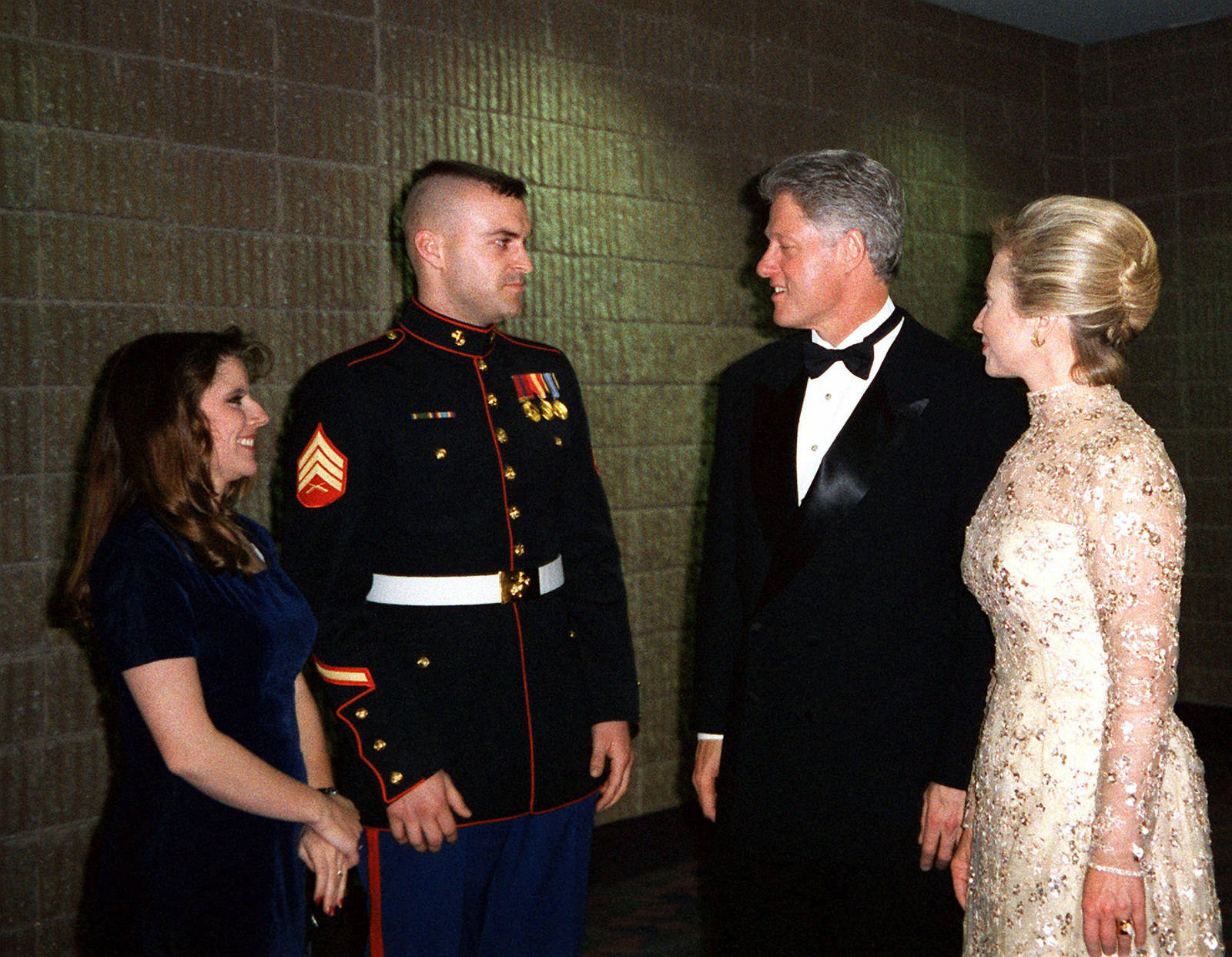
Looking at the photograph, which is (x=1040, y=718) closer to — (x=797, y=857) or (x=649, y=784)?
(x=797, y=857)

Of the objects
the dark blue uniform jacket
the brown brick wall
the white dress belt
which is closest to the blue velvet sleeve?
the dark blue uniform jacket

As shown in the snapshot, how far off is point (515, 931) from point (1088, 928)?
922 mm


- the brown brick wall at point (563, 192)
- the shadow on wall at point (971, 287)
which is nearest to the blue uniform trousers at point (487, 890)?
the brown brick wall at point (563, 192)

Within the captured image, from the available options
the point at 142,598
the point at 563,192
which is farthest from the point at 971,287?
the point at 142,598

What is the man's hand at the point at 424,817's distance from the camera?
193cm

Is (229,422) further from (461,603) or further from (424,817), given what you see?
(424,817)

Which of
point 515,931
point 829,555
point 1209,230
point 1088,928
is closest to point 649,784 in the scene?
point 515,931

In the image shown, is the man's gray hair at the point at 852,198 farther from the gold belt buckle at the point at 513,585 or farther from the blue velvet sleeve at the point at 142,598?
the blue velvet sleeve at the point at 142,598

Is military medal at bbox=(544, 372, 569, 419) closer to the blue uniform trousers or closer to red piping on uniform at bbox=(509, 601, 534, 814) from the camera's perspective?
red piping on uniform at bbox=(509, 601, 534, 814)

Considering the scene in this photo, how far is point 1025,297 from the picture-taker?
5.44 ft

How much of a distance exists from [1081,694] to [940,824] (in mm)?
346

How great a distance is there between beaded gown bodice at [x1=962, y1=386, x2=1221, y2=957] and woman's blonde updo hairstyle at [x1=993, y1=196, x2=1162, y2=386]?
6 cm

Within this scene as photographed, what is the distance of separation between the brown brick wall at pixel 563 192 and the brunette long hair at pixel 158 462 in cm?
124

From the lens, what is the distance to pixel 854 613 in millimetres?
1906
